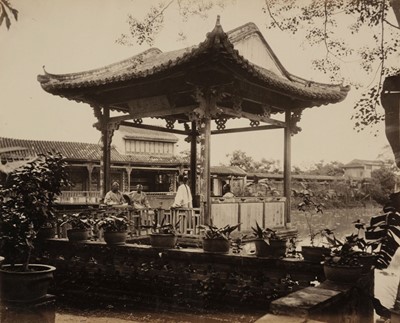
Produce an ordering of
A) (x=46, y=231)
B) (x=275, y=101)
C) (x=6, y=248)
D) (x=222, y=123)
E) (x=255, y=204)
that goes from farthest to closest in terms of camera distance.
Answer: (x=222, y=123) → (x=275, y=101) → (x=255, y=204) → (x=46, y=231) → (x=6, y=248)

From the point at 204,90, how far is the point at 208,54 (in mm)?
1110

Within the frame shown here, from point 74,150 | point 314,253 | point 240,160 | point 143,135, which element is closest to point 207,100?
point 314,253

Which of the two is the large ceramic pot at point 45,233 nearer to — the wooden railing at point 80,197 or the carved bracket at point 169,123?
the carved bracket at point 169,123

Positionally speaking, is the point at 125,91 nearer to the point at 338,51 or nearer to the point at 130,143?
the point at 338,51

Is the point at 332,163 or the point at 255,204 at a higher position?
the point at 332,163

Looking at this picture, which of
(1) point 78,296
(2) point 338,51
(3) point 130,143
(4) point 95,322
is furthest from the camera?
(3) point 130,143

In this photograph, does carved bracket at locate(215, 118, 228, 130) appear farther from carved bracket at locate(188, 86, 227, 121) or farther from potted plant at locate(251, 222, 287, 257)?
potted plant at locate(251, 222, 287, 257)

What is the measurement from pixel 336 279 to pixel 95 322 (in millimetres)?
2699

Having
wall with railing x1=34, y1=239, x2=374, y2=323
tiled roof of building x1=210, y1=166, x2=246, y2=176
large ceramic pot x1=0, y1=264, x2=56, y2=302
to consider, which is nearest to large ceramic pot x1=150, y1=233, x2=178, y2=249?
wall with railing x1=34, y1=239, x2=374, y2=323

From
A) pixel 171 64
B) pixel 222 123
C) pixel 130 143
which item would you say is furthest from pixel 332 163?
pixel 171 64

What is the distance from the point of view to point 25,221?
4.60 meters

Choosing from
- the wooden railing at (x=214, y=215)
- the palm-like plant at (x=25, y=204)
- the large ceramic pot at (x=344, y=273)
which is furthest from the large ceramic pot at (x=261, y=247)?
the palm-like plant at (x=25, y=204)

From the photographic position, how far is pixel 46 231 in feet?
22.2

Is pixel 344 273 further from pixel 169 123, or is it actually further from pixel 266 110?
pixel 169 123
